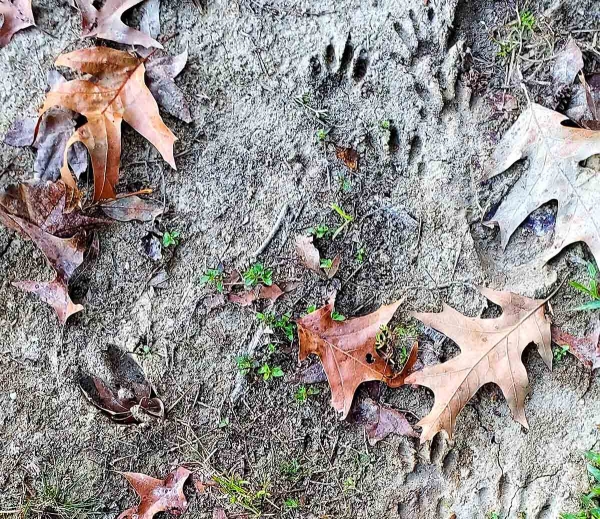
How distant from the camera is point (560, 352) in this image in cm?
187

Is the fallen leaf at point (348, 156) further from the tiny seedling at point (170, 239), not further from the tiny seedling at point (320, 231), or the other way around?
the tiny seedling at point (170, 239)

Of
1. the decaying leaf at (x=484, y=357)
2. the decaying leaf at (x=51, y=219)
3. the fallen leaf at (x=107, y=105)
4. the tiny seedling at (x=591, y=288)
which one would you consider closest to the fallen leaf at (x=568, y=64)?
the tiny seedling at (x=591, y=288)

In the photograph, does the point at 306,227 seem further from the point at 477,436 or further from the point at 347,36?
the point at 477,436

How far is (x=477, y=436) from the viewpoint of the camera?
6.15ft

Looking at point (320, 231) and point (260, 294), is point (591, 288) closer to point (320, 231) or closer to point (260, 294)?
point (320, 231)

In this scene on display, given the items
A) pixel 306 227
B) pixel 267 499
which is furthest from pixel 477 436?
pixel 306 227

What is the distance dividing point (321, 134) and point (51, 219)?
84 cm

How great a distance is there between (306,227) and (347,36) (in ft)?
1.93

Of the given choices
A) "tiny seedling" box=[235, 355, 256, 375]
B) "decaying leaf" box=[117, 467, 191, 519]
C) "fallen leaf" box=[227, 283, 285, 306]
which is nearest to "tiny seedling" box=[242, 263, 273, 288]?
"fallen leaf" box=[227, 283, 285, 306]

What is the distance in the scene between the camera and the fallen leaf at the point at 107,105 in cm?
177

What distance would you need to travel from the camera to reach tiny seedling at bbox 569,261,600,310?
184cm

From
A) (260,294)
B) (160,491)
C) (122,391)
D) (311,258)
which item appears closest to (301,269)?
(311,258)

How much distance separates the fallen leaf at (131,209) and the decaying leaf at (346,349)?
0.56 meters

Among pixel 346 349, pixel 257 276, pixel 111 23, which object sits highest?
pixel 111 23
